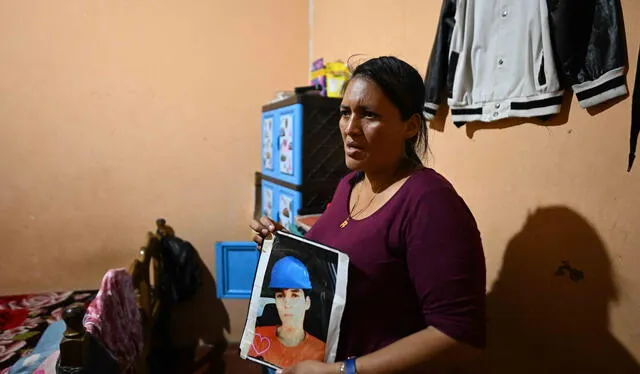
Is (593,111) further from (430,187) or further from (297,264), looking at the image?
(297,264)

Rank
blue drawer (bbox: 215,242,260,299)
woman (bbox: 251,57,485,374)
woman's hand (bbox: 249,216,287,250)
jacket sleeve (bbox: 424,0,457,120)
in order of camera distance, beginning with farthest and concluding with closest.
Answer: blue drawer (bbox: 215,242,260,299)
jacket sleeve (bbox: 424,0,457,120)
woman's hand (bbox: 249,216,287,250)
woman (bbox: 251,57,485,374)

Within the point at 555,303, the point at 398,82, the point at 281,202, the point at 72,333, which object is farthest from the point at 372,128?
the point at 281,202

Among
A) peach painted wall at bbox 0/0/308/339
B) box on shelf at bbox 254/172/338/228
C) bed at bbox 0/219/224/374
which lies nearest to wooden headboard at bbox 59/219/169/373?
bed at bbox 0/219/224/374

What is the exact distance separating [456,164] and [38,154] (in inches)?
93.4

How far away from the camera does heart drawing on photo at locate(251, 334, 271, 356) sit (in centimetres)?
79

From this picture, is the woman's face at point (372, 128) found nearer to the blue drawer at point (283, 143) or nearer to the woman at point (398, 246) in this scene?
the woman at point (398, 246)

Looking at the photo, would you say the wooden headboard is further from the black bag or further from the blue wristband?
the blue wristband

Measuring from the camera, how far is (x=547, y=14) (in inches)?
33.5

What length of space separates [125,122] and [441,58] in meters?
1.96

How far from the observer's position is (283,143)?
73.0 inches

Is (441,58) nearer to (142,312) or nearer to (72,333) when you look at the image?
(72,333)

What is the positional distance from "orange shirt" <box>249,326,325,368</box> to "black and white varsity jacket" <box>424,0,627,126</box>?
73 cm

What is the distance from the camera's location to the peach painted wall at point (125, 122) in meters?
2.25

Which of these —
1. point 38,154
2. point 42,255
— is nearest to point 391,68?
point 38,154
